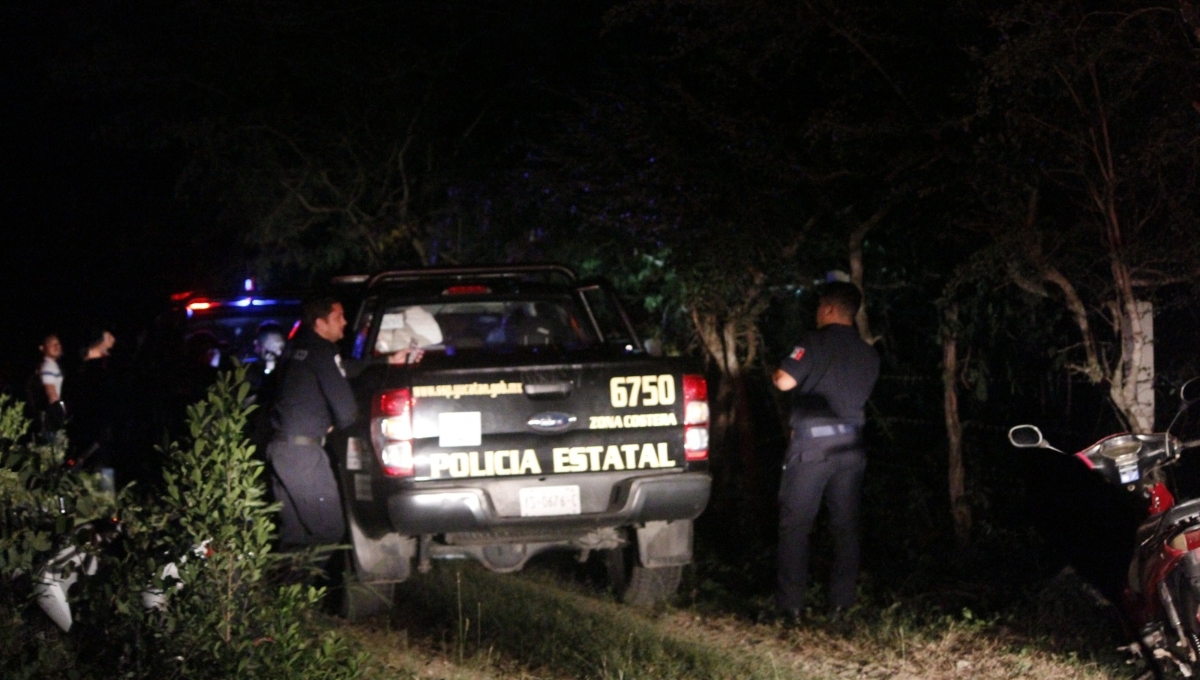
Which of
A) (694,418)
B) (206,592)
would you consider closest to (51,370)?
(694,418)

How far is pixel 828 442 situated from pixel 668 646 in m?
1.44

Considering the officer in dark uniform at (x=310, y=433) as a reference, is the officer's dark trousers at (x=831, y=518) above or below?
below

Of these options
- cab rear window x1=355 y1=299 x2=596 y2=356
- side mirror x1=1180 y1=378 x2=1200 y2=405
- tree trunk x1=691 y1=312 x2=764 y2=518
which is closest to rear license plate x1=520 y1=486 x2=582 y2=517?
cab rear window x1=355 y1=299 x2=596 y2=356

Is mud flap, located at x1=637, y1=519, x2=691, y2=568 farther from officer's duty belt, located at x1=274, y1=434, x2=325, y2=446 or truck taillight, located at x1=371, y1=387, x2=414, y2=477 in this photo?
officer's duty belt, located at x1=274, y1=434, x2=325, y2=446

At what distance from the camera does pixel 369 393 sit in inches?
297

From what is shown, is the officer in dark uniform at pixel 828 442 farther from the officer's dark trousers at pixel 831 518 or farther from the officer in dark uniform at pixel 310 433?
the officer in dark uniform at pixel 310 433

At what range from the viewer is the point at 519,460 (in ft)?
24.7

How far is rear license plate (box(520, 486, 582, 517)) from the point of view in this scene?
24.7 ft

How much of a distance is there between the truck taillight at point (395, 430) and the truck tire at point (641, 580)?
1.62 metres

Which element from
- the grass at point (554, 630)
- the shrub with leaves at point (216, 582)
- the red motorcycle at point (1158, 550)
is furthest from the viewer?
the grass at point (554, 630)

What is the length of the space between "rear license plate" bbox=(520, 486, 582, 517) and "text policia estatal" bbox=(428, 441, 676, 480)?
0.10m

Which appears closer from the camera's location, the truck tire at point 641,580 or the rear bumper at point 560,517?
the rear bumper at point 560,517

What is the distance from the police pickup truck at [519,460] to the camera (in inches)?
290

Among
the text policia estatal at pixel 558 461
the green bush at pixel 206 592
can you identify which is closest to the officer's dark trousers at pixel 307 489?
the text policia estatal at pixel 558 461
